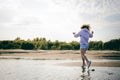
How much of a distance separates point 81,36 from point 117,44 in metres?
49.0

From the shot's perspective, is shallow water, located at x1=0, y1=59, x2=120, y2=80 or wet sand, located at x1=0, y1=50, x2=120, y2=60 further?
wet sand, located at x1=0, y1=50, x2=120, y2=60

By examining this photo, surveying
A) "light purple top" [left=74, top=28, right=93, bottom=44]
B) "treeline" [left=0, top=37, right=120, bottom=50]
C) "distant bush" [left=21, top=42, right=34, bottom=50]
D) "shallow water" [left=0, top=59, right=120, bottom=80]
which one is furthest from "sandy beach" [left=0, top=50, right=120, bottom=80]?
"distant bush" [left=21, top=42, right=34, bottom=50]

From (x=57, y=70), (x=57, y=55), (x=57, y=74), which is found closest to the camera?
(x=57, y=74)

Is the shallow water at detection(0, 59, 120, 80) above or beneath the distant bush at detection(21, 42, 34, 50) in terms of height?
beneath

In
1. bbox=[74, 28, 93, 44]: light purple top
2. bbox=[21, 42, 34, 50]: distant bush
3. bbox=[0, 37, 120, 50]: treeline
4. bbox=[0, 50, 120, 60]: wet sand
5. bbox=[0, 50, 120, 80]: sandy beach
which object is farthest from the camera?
bbox=[21, 42, 34, 50]: distant bush

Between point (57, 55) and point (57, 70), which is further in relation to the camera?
point (57, 55)

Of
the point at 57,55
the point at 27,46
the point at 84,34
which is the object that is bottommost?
the point at 57,55

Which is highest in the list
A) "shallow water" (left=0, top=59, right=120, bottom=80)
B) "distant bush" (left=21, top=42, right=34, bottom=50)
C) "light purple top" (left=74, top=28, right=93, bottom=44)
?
"distant bush" (left=21, top=42, right=34, bottom=50)

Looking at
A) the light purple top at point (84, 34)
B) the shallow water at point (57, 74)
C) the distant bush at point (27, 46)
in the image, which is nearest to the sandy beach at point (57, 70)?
the shallow water at point (57, 74)

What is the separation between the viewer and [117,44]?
5969 centimetres

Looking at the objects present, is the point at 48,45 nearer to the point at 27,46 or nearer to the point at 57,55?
the point at 27,46

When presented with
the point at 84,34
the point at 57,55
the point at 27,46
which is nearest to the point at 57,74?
the point at 84,34

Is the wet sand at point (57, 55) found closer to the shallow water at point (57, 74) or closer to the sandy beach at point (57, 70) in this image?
the sandy beach at point (57, 70)

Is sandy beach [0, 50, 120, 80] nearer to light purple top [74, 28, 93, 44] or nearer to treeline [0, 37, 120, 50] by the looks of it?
light purple top [74, 28, 93, 44]
